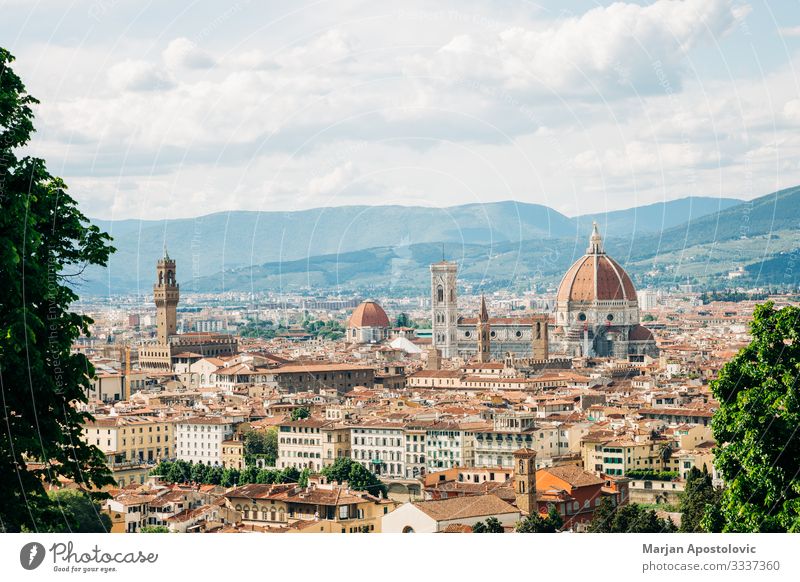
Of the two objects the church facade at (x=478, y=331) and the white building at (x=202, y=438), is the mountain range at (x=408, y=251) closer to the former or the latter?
the church facade at (x=478, y=331)

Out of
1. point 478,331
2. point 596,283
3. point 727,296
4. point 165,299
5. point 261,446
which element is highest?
point 727,296

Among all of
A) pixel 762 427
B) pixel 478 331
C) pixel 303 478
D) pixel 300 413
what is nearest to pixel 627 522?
pixel 303 478

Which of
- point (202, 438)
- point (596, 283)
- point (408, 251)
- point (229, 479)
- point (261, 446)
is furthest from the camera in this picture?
point (408, 251)

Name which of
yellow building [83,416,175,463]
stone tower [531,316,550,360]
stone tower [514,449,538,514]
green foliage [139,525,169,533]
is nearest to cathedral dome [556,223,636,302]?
stone tower [531,316,550,360]

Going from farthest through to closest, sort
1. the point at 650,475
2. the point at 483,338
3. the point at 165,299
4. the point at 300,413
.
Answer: the point at 483,338, the point at 165,299, the point at 300,413, the point at 650,475

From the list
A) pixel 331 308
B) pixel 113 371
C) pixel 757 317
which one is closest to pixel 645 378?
pixel 113 371

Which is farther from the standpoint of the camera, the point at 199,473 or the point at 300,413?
the point at 300,413

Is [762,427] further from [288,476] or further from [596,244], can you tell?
[596,244]

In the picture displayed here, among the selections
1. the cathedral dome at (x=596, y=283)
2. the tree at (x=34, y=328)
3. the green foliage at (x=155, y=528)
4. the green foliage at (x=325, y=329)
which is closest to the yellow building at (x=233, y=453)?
the green foliage at (x=155, y=528)
